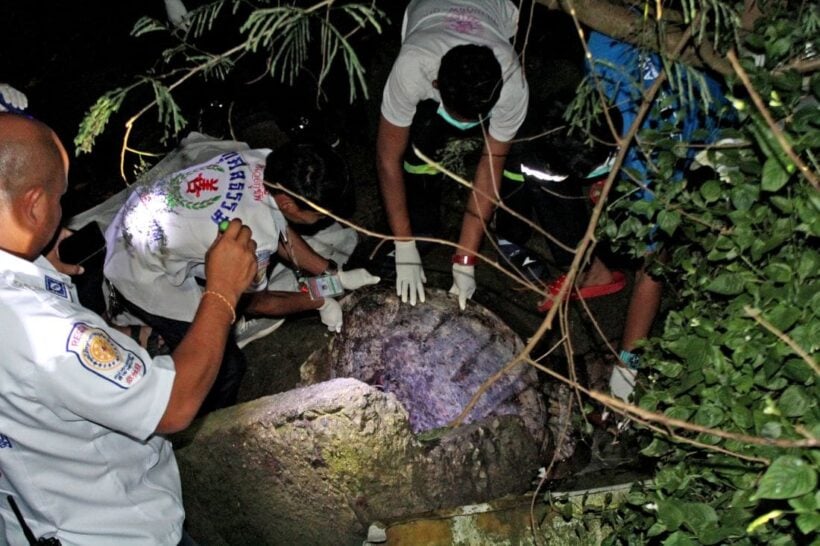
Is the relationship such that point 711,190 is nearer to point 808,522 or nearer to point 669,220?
point 669,220

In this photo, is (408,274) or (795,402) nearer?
(795,402)

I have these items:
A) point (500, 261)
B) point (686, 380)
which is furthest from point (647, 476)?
point (500, 261)

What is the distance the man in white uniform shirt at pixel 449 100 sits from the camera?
8.33 feet

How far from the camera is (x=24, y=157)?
1.54m

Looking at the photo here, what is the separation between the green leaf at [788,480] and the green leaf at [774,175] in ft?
2.04

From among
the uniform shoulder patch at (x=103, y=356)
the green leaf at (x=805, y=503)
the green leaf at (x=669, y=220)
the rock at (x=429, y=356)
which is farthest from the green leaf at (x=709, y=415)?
the rock at (x=429, y=356)

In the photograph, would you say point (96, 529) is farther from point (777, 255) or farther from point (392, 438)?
point (777, 255)

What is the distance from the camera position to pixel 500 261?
3648mm

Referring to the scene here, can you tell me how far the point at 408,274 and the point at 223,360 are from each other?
1060mm

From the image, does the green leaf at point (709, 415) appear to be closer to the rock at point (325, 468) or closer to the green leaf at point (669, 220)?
the green leaf at point (669, 220)

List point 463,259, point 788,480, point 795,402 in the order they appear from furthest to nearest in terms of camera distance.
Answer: point 463,259, point 795,402, point 788,480

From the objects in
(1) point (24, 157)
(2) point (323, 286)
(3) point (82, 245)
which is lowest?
(2) point (323, 286)

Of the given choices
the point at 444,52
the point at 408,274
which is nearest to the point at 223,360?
the point at 408,274

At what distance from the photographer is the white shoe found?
3.38 m
